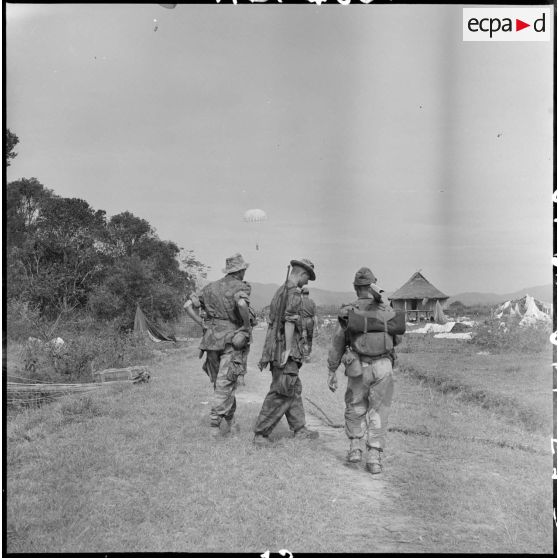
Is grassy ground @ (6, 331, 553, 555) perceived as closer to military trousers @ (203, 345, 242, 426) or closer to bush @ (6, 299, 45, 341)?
military trousers @ (203, 345, 242, 426)

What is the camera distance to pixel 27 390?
32.3 ft

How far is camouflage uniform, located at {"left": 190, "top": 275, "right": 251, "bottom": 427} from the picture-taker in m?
6.92

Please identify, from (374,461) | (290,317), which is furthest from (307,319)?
(374,461)

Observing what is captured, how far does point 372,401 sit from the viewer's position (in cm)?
577

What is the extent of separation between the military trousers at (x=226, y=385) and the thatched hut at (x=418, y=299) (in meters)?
20.7

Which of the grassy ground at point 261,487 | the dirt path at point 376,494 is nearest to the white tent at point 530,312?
the grassy ground at point 261,487

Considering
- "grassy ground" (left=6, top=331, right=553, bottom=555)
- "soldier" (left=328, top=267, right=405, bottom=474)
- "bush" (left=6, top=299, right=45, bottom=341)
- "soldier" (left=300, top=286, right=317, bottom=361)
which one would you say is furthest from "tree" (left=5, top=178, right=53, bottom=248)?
"soldier" (left=328, top=267, right=405, bottom=474)

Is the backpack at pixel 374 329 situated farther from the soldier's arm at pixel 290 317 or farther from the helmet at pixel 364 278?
the soldier's arm at pixel 290 317

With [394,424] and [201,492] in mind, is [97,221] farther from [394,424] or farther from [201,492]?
[201,492]

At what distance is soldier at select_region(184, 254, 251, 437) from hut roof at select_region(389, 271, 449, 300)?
806 inches

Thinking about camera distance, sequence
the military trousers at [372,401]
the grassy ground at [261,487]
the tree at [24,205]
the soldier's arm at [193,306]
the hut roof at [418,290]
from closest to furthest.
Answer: the grassy ground at [261,487]
the military trousers at [372,401]
the tree at [24,205]
the soldier's arm at [193,306]
the hut roof at [418,290]

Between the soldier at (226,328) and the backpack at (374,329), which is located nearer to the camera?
the backpack at (374,329)

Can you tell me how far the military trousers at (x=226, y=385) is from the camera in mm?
6848

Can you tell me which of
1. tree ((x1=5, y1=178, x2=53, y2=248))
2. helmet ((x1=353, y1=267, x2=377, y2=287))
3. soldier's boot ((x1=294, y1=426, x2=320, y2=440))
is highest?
tree ((x1=5, y1=178, x2=53, y2=248))
